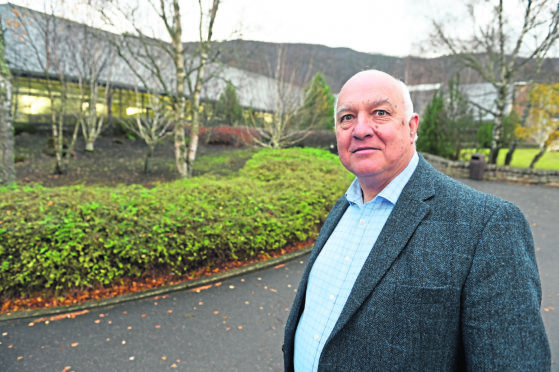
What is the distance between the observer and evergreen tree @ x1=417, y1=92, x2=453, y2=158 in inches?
821

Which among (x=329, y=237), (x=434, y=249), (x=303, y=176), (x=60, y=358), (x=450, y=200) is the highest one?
(x=450, y=200)

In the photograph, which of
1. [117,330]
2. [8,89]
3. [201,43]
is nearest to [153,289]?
[117,330]

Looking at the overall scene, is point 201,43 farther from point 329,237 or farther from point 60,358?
point 329,237

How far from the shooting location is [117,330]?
3.79 m

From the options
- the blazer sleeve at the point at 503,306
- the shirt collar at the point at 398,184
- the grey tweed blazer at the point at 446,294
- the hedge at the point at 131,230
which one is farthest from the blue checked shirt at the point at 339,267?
the hedge at the point at 131,230

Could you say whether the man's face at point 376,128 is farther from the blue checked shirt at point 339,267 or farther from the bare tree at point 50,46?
the bare tree at point 50,46

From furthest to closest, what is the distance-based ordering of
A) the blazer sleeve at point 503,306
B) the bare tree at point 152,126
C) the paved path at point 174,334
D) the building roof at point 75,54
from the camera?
the bare tree at point 152,126 → the building roof at point 75,54 → the paved path at point 174,334 → the blazer sleeve at point 503,306

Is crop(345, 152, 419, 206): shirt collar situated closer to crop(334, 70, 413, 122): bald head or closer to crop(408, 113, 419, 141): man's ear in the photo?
crop(408, 113, 419, 141): man's ear

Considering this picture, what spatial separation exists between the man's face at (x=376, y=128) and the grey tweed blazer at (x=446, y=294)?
151mm

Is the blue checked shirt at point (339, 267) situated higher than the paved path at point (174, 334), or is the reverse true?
the blue checked shirt at point (339, 267)

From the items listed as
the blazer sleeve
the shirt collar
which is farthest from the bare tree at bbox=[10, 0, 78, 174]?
the blazer sleeve

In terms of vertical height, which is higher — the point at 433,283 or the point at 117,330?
the point at 433,283

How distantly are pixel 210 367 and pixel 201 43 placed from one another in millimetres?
9410

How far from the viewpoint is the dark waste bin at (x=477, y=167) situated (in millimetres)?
15469
